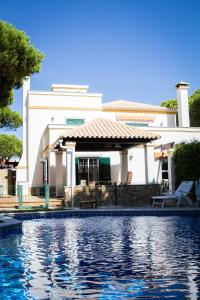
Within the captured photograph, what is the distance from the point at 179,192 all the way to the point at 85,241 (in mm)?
8541

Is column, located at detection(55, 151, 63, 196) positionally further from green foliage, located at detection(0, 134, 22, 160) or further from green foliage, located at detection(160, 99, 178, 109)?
green foliage, located at detection(0, 134, 22, 160)

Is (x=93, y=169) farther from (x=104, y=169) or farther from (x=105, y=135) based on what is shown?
(x=105, y=135)

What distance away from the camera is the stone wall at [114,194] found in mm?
16503

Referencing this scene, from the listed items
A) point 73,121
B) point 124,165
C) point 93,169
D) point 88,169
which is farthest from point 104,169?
point 73,121

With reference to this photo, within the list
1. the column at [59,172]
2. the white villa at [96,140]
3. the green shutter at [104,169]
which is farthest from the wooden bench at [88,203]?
the green shutter at [104,169]

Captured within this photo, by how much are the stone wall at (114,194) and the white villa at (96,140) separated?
0.92 metres

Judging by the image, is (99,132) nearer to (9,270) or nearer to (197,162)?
(197,162)

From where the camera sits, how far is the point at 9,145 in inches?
2271

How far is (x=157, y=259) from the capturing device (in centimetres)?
553

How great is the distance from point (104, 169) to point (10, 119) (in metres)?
24.2

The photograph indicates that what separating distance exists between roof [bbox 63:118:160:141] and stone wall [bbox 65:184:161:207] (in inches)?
107

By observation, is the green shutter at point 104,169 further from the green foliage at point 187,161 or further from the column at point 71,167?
the green foliage at point 187,161

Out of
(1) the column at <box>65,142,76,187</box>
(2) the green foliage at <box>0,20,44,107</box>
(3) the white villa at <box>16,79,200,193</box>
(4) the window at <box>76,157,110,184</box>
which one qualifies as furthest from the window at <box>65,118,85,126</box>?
(2) the green foliage at <box>0,20,44,107</box>

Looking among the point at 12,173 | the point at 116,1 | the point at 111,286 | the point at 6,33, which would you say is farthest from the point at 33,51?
the point at 12,173
